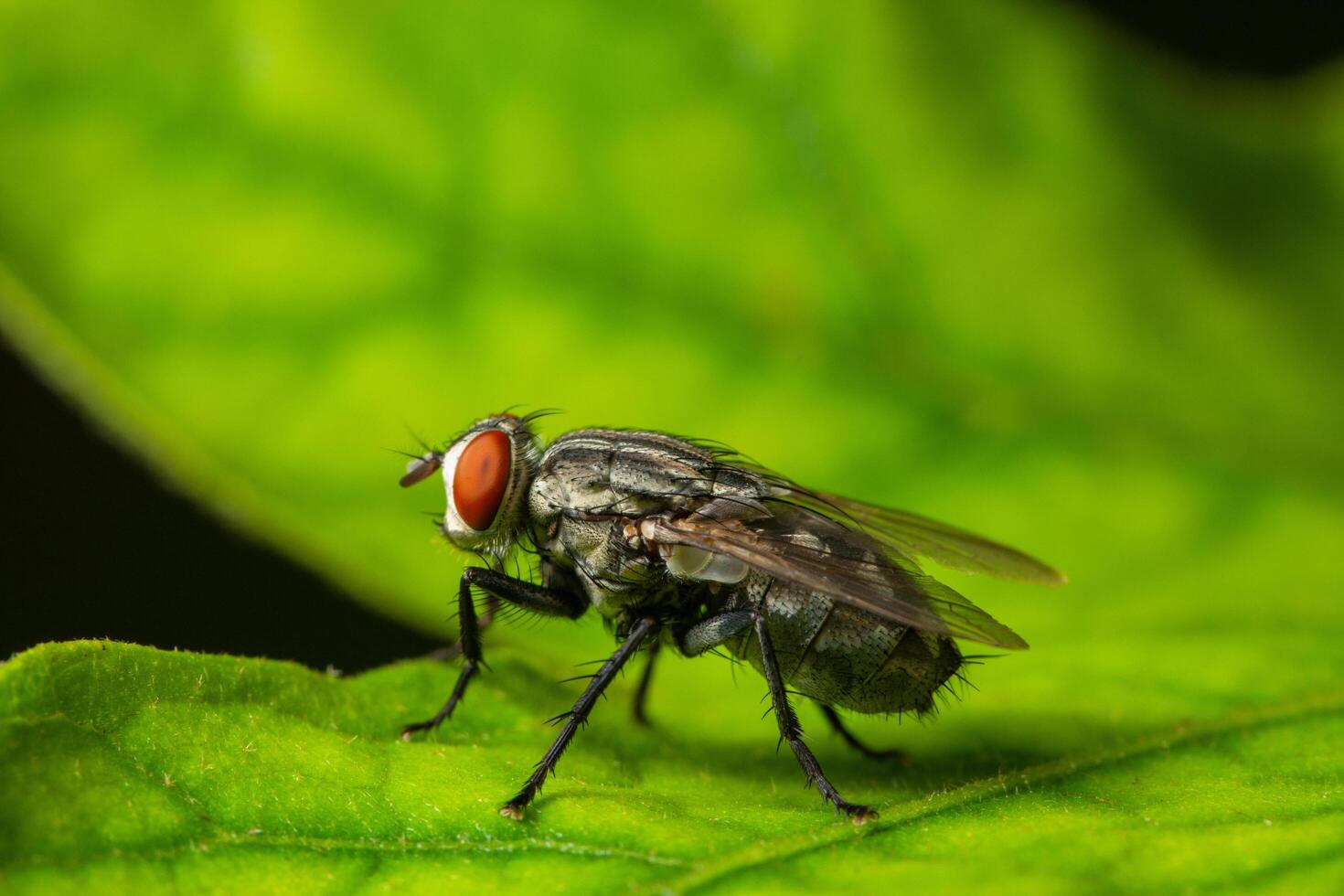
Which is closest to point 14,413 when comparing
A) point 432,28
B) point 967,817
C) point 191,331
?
point 191,331

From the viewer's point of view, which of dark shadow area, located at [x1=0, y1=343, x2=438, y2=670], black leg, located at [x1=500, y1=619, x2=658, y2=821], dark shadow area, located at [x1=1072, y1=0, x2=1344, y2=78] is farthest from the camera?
dark shadow area, located at [x1=1072, y1=0, x2=1344, y2=78]

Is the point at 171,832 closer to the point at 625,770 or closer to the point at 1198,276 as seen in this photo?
the point at 625,770

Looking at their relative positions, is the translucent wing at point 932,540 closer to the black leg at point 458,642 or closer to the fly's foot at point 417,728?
the black leg at point 458,642

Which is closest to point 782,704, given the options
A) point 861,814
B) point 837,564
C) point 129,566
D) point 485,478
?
point 837,564

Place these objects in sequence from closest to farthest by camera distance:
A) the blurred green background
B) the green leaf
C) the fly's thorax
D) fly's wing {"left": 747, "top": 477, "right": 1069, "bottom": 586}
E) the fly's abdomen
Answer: the green leaf, the fly's abdomen, the fly's thorax, fly's wing {"left": 747, "top": 477, "right": 1069, "bottom": 586}, the blurred green background

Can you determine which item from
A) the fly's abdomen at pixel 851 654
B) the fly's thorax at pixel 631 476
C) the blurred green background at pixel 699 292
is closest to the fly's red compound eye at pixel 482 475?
the fly's thorax at pixel 631 476

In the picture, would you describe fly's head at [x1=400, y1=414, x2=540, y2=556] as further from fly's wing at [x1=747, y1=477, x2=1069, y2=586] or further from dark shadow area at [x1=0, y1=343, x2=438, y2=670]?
dark shadow area at [x1=0, y1=343, x2=438, y2=670]

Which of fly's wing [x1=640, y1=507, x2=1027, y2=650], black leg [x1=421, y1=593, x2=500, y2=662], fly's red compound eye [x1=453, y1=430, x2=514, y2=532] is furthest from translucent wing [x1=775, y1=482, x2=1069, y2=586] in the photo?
black leg [x1=421, y1=593, x2=500, y2=662]
